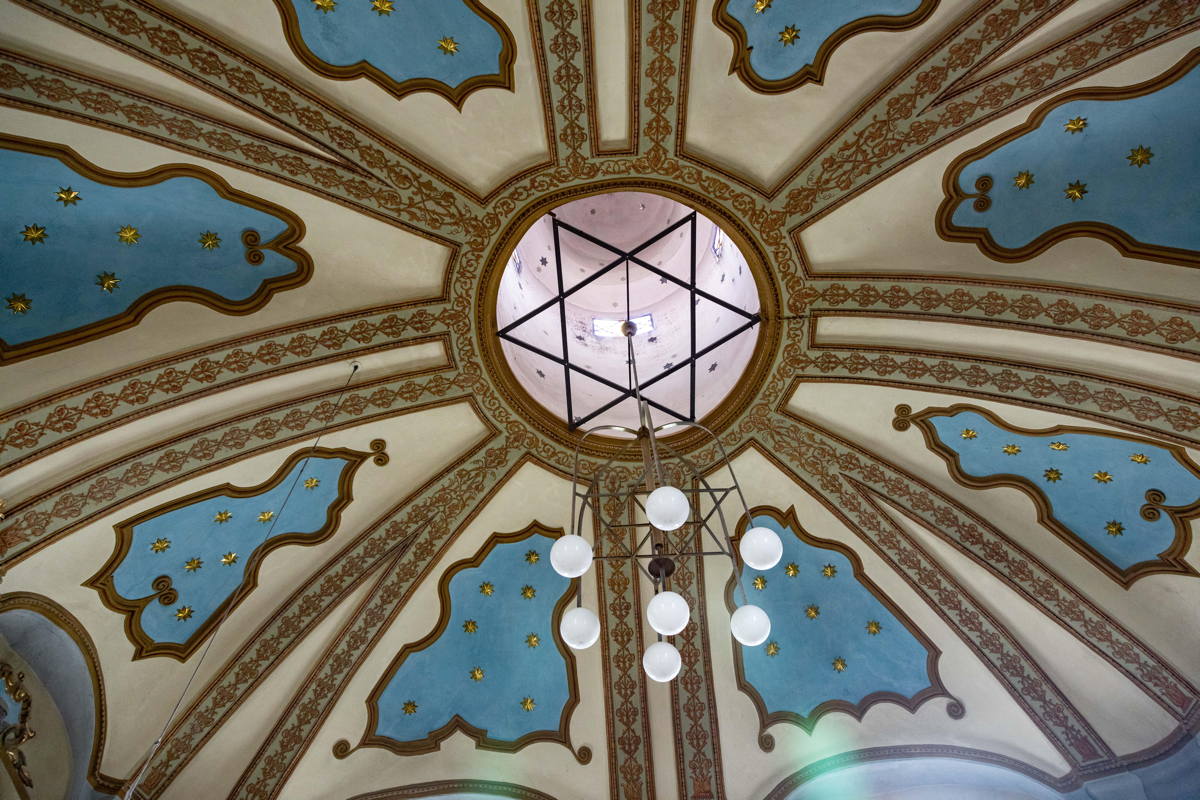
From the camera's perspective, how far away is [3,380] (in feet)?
20.5

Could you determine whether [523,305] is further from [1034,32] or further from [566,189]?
[1034,32]

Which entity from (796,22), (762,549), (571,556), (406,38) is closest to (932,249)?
(796,22)

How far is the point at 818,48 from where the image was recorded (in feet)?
20.1

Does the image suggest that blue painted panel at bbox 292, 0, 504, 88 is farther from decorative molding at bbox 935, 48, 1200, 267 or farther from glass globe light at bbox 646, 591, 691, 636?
glass globe light at bbox 646, 591, 691, 636

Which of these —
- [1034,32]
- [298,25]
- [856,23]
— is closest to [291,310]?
[298,25]

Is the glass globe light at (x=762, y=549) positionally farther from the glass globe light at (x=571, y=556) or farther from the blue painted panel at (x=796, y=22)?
the blue painted panel at (x=796, y=22)

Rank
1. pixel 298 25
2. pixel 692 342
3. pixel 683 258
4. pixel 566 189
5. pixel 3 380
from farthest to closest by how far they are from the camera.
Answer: pixel 683 258, pixel 692 342, pixel 566 189, pixel 3 380, pixel 298 25

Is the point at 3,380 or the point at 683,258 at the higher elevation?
the point at 683,258

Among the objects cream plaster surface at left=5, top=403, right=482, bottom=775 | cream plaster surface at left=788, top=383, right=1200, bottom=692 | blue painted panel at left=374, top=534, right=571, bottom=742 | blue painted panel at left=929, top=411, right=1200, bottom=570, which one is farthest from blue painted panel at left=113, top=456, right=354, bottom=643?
blue painted panel at left=929, top=411, right=1200, bottom=570

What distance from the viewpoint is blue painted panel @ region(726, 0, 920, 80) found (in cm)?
587

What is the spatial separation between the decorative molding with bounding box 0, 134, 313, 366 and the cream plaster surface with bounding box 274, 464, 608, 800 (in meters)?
3.16

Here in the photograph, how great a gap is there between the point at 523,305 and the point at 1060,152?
4992 millimetres

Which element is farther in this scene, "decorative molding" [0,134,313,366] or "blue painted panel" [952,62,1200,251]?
"blue painted panel" [952,62,1200,251]

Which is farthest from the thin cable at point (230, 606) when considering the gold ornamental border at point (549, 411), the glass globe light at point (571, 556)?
the glass globe light at point (571, 556)
